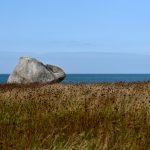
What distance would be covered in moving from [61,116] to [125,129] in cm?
227

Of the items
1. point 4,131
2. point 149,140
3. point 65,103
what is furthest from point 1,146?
point 65,103

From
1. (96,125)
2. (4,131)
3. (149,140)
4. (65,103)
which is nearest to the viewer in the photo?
(149,140)

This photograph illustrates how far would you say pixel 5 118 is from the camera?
12.6 metres

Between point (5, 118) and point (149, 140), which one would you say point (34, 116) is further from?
point (149, 140)

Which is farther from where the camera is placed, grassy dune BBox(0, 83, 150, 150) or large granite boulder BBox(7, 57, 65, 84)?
large granite boulder BBox(7, 57, 65, 84)

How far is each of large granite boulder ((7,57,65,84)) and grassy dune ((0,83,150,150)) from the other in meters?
22.1

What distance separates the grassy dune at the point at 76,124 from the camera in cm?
881

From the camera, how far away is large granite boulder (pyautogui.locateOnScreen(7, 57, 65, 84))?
3719cm

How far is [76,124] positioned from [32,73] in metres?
26.5

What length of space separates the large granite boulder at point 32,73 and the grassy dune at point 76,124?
2213cm

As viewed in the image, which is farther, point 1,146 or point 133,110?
point 133,110

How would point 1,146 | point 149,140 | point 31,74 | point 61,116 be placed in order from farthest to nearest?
point 31,74
point 61,116
point 149,140
point 1,146

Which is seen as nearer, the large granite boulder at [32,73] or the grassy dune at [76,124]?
the grassy dune at [76,124]

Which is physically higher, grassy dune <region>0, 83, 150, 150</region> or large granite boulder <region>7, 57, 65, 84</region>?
large granite boulder <region>7, 57, 65, 84</region>
